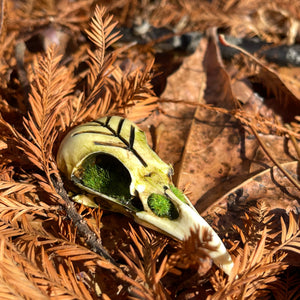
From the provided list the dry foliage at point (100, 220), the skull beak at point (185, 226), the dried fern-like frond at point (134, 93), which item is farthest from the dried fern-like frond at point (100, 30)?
the skull beak at point (185, 226)

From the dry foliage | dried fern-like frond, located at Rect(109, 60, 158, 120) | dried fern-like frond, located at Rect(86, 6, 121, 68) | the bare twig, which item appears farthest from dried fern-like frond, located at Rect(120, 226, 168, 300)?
dried fern-like frond, located at Rect(86, 6, 121, 68)

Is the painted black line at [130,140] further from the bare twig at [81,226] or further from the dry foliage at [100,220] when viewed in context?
the bare twig at [81,226]

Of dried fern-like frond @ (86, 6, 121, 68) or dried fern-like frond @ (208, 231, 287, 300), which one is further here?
dried fern-like frond @ (86, 6, 121, 68)

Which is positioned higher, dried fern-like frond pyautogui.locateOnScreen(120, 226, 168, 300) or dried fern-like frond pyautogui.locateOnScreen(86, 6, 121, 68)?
dried fern-like frond pyautogui.locateOnScreen(86, 6, 121, 68)

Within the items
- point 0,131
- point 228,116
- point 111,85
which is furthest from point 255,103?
point 0,131

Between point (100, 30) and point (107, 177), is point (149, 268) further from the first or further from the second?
point (100, 30)

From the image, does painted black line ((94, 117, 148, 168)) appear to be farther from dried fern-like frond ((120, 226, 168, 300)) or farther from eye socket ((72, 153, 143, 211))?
dried fern-like frond ((120, 226, 168, 300))

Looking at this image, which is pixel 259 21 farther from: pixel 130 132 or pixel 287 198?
pixel 130 132
